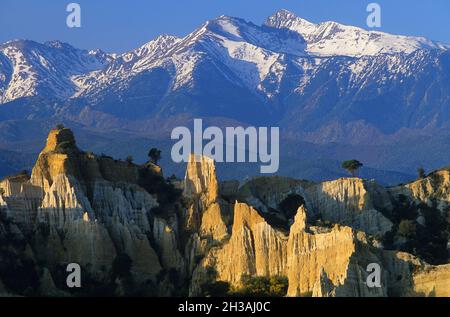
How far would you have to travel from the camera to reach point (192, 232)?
4235 inches

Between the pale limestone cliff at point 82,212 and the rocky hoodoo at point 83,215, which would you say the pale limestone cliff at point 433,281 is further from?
the pale limestone cliff at point 82,212

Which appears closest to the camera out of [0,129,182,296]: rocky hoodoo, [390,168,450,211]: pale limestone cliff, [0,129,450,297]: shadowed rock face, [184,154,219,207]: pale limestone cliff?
[0,129,450,297]: shadowed rock face

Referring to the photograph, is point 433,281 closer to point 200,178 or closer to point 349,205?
point 200,178

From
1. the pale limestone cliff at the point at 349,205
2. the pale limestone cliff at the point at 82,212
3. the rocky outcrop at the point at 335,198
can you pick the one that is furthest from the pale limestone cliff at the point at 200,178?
the pale limestone cliff at the point at 349,205

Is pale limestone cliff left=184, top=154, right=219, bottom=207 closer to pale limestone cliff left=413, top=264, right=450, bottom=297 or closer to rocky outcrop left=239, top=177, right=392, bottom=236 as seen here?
rocky outcrop left=239, top=177, right=392, bottom=236

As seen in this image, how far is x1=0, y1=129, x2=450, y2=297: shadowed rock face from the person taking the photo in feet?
299

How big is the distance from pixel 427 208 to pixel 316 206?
8.26 m

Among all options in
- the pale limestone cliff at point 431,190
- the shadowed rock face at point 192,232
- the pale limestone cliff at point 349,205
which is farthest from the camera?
the pale limestone cliff at point 431,190

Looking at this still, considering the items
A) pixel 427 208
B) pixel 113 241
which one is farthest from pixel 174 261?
pixel 427 208

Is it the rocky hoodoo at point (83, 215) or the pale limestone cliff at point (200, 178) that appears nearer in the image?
the rocky hoodoo at point (83, 215)

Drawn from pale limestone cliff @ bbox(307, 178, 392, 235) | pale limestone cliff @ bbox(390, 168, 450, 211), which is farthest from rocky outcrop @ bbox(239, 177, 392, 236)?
pale limestone cliff @ bbox(390, 168, 450, 211)

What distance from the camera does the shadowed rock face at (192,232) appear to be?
299 feet

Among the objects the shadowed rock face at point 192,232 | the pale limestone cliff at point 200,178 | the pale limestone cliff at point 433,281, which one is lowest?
the pale limestone cliff at point 433,281

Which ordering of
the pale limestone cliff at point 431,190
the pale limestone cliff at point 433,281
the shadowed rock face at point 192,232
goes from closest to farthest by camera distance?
1. the pale limestone cliff at point 433,281
2. the shadowed rock face at point 192,232
3. the pale limestone cliff at point 431,190
